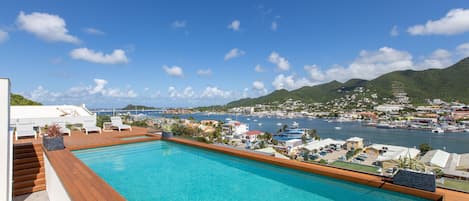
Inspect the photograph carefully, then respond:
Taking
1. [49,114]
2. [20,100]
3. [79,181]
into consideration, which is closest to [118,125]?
[49,114]

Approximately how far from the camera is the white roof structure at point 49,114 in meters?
11.0

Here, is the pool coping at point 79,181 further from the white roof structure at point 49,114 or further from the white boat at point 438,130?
the white boat at point 438,130

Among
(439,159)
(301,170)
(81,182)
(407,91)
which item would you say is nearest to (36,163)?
(81,182)

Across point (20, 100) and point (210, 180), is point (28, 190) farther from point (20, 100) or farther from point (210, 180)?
point (20, 100)

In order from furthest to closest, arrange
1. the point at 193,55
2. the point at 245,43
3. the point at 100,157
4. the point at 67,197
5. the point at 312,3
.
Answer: the point at 245,43 → the point at 193,55 → the point at 312,3 → the point at 100,157 → the point at 67,197

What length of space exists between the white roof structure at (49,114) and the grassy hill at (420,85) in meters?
91.5

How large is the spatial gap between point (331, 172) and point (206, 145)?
11.6 ft

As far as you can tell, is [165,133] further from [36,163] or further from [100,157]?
[36,163]

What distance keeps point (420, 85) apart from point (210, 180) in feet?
334

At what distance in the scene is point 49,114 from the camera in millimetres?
12281

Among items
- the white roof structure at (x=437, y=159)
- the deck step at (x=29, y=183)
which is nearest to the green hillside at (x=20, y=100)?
the deck step at (x=29, y=183)

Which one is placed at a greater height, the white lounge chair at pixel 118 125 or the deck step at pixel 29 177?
the white lounge chair at pixel 118 125

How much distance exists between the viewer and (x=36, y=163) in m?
4.82

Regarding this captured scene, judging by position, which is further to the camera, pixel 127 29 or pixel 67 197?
pixel 127 29
